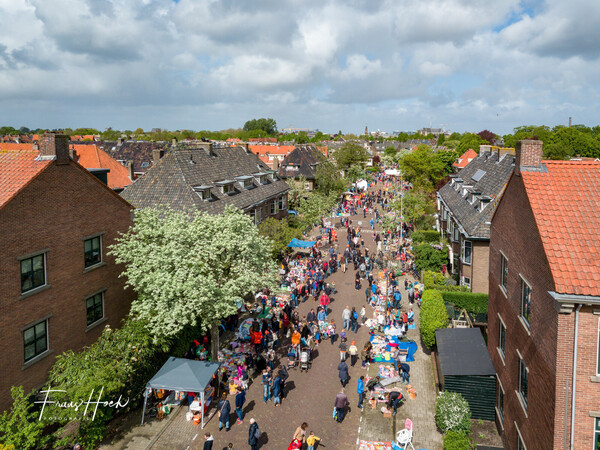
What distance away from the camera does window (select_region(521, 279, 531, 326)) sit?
1442cm

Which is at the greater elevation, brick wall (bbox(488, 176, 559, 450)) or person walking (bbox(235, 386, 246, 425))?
brick wall (bbox(488, 176, 559, 450))

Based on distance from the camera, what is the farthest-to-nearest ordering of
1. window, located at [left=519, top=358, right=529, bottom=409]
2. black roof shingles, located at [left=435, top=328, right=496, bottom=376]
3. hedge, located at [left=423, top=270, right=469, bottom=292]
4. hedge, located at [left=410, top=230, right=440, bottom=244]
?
hedge, located at [left=410, top=230, right=440, bottom=244] < hedge, located at [left=423, top=270, right=469, bottom=292] < black roof shingles, located at [left=435, top=328, right=496, bottom=376] < window, located at [left=519, top=358, right=529, bottom=409]

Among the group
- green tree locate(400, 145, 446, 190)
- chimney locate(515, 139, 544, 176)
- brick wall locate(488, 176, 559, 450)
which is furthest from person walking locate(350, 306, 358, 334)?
green tree locate(400, 145, 446, 190)

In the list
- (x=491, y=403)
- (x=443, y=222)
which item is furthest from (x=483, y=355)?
(x=443, y=222)

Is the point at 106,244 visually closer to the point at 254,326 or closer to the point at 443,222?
the point at 254,326

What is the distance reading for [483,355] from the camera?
19.7 m

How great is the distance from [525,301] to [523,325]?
0.81 metres

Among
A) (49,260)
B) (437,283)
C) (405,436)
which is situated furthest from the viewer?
(437,283)

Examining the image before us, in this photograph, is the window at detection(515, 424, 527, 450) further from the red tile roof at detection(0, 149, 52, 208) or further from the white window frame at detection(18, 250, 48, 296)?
the red tile roof at detection(0, 149, 52, 208)

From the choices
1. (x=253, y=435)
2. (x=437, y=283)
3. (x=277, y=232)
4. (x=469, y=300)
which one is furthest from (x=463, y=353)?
(x=277, y=232)

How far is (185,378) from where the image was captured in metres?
18.2

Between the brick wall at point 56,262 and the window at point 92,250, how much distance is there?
12.7 inches

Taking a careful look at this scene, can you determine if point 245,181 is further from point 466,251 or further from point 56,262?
point 56,262

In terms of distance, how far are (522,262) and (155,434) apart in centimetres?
1543
